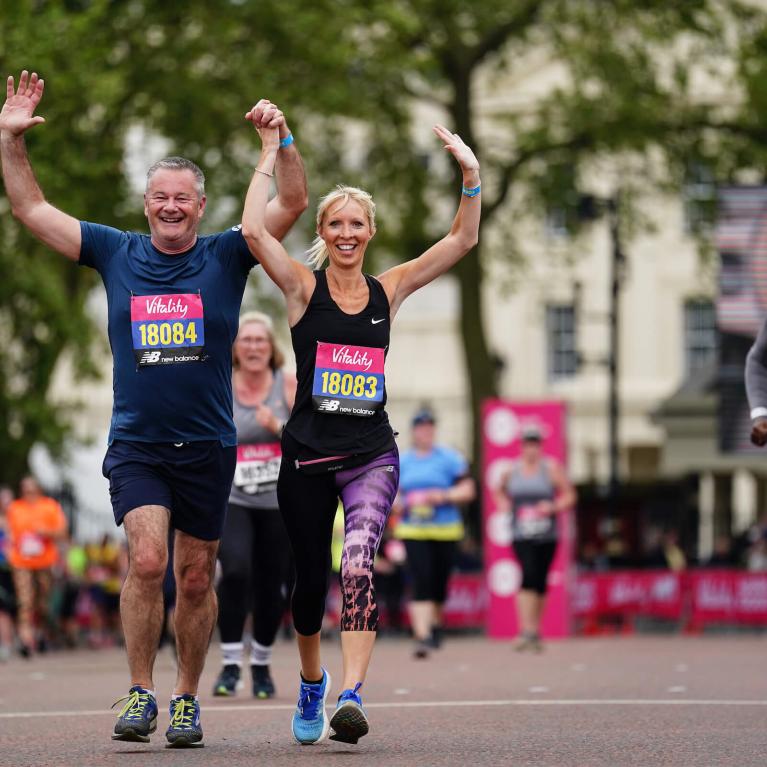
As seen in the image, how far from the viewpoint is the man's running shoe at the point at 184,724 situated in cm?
805

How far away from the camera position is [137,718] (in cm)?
785

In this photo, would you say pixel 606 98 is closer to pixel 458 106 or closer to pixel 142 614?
pixel 458 106

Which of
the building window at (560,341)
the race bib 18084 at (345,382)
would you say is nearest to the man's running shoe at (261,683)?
the race bib 18084 at (345,382)

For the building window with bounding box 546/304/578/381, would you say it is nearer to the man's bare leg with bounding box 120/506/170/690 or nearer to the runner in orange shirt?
the runner in orange shirt

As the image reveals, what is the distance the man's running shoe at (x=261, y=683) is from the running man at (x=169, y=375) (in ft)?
10.1

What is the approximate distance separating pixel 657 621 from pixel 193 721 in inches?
761

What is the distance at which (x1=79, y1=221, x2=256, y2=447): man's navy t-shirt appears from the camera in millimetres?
8086

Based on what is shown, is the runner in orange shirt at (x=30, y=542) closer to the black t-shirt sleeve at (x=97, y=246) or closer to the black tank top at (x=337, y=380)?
the black t-shirt sleeve at (x=97, y=246)

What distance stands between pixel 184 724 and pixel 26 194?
6.82 ft

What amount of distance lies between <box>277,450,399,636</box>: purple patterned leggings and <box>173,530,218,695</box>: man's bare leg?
33cm

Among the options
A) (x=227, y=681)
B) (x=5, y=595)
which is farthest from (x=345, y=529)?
(x=5, y=595)

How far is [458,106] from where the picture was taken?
3409 centimetres

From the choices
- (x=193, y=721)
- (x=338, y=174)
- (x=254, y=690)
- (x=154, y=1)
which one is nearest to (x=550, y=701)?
(x=254, y=690)

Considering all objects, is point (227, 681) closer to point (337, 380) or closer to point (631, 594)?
point (337, 380)
